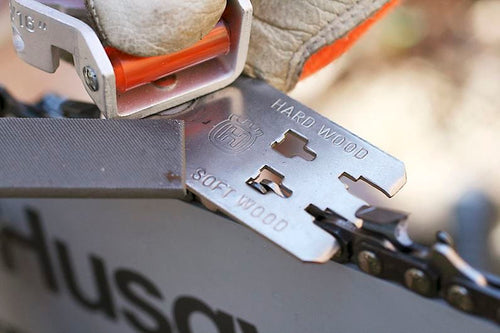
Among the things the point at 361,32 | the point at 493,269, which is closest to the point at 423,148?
the point at 493,269

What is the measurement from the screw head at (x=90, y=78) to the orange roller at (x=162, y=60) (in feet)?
0.07

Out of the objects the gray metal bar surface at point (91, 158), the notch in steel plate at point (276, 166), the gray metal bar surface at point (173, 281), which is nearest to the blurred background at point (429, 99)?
the gray metal bar surface at point (173, 281)

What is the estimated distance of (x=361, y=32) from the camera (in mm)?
882

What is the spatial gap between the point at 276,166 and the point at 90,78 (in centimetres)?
20

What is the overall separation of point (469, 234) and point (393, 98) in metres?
0.46

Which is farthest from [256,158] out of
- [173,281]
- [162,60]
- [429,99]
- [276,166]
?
[429,99]

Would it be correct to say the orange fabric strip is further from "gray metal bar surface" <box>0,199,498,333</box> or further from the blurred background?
the blurred background

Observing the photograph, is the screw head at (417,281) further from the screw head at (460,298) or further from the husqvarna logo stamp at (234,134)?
the husqvarna logo stamp at (234,134)

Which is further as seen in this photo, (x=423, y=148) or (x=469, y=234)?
(x=423, y=148)

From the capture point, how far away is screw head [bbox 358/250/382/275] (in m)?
0.65

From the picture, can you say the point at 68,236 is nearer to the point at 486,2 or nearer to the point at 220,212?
the point at 220,212

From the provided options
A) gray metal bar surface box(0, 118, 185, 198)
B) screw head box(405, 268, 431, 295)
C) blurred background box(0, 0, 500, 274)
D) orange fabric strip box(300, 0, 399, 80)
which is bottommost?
blurred background box(0, 0, 500, 274)

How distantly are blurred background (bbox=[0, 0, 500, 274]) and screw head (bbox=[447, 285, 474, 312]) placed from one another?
0.91 m

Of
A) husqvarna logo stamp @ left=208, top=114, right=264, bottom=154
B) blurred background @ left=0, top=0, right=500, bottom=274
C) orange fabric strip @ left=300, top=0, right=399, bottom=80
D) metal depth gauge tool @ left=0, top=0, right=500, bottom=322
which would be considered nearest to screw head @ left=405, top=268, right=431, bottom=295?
metal depth gauge tool @ left=0, top=0, right=500, bottom=322
